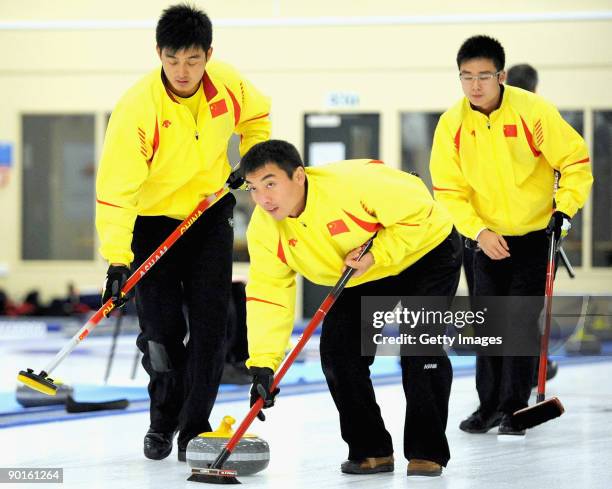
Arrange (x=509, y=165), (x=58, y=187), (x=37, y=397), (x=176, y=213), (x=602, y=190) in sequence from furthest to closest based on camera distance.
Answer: (x=58, y=187)
(x=602, y=190)
(x=37, y=397)
(x=509, y=165)
(x=176, y=213)

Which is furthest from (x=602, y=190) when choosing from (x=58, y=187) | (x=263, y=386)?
(x=263, y=386)

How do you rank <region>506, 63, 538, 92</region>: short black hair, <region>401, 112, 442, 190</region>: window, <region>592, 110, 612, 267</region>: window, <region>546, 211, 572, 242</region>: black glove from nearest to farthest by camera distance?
<region>546, 211, 572, 242</region>: black glove < <region>506, 63, 538, 92</region>: short black hair < <region>592, 110, 612, 267</region>: window < <region>401, 112, 442, 190</region>: window

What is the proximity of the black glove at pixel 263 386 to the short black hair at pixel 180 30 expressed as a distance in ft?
3.26

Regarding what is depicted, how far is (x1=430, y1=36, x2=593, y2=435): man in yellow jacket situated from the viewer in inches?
164

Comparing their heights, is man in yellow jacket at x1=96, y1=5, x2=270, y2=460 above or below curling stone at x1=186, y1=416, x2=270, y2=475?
above

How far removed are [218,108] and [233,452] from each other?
1.09 m

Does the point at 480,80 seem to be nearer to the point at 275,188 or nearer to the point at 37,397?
the point at 275,188

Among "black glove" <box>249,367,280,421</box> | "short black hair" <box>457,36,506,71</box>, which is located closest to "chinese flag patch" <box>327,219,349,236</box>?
"black glove" <box>249,367,280,421</box>

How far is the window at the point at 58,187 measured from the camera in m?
12.1

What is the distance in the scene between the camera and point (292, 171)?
10.3 ft

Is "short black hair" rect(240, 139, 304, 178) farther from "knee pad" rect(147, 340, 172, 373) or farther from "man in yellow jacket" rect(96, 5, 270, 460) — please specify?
"knee pad" rect(147, 340, 172, 373)

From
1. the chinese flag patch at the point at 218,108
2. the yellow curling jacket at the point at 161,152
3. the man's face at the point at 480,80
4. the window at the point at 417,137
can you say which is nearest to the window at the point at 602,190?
the window at the point at 417,137

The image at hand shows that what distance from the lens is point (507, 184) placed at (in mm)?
4254

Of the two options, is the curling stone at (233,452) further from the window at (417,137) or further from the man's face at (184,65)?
the window at (417,137)
